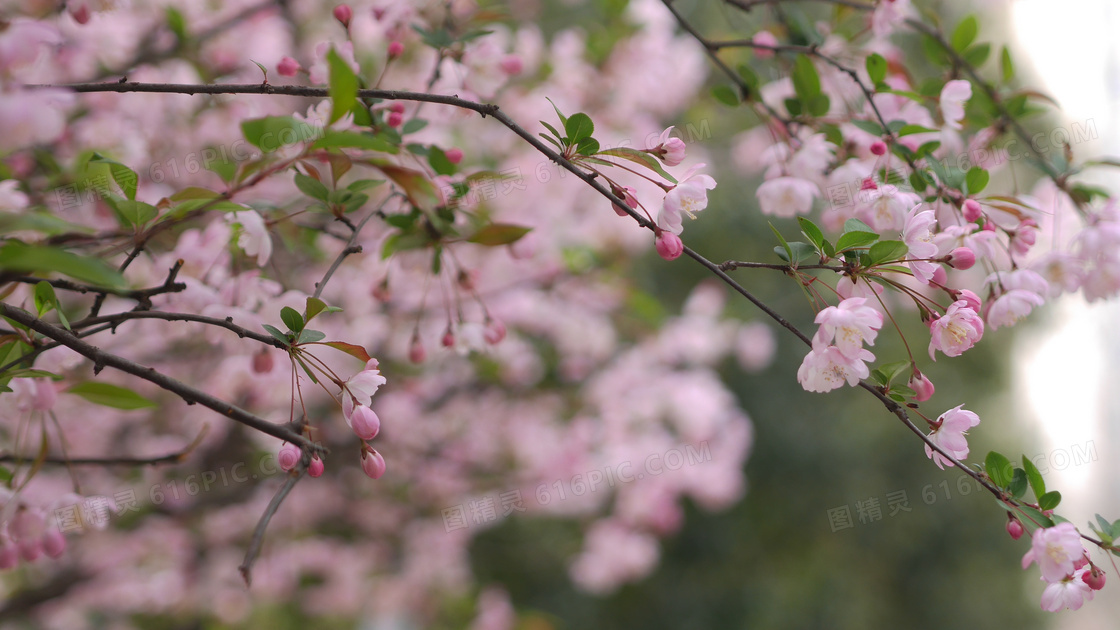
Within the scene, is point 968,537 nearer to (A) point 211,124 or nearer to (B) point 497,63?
(B) point 497,63

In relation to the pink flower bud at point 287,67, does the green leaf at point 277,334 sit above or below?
below

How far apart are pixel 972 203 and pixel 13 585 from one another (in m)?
3.37

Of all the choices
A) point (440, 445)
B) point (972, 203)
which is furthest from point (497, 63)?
point (440, 445)

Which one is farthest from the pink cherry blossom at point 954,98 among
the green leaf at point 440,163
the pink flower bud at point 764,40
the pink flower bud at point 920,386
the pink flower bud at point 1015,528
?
the green leaf at point 440,163

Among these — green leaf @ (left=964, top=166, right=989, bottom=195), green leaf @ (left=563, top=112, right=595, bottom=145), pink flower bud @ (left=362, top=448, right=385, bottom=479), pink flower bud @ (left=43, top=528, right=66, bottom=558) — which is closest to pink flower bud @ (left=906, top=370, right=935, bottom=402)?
green leaf @ (left=964, top=166, right=989, bottom=195)

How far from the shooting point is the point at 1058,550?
60 centimetres

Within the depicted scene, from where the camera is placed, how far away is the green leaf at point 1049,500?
0.64 meters

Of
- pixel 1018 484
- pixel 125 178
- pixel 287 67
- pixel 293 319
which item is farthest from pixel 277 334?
pixel 1018 484

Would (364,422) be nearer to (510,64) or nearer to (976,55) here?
(510,64)

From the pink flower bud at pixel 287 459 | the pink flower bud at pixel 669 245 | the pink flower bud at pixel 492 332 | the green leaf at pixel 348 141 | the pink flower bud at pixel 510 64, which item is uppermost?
the green leaf at pixel 348 141

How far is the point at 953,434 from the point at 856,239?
231mm

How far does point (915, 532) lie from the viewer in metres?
2.88

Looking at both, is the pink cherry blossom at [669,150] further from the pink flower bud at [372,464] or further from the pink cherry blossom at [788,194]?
the pink flower bud at [372,464]

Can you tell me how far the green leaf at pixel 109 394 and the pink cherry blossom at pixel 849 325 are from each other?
62 centimetres
